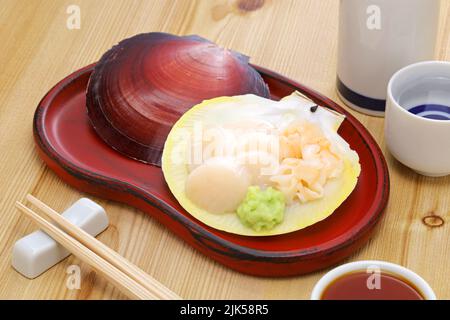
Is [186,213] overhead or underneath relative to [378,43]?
underneath

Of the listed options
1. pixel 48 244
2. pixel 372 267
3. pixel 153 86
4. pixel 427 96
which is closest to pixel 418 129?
pixel 427 96

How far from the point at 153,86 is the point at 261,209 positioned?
32cm

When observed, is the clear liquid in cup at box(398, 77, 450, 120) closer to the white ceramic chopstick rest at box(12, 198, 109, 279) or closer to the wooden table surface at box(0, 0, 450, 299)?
the wooden table surface at box(0, 0, 450, 299)

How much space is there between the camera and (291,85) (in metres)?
1.49

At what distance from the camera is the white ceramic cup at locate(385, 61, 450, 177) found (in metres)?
1.30

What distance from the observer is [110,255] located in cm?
122

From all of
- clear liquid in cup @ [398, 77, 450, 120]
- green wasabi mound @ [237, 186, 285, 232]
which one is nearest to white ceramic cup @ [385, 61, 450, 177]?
clear liquid in cup @ [398, 77, 450, 120]

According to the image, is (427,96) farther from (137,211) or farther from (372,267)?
(137,211)

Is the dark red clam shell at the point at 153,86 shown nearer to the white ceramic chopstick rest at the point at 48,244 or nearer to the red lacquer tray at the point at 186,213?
the red lacquer tray at the point at 186,213

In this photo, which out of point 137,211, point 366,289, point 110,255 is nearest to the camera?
point 366,289

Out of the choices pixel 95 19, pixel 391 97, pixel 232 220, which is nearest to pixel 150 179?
pixel 232 220

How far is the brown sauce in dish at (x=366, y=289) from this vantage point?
111 cm

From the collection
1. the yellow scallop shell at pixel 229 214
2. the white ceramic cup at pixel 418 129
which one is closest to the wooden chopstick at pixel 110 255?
the yellow scallop shell at pixel 229 214

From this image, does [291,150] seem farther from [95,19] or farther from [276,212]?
[95,19]
